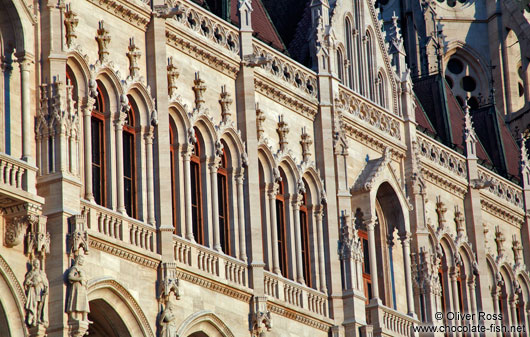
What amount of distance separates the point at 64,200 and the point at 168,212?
165 inches

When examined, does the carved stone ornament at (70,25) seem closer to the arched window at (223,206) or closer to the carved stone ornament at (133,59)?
the carved stone ornament at (133,59)

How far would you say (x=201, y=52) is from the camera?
124ft

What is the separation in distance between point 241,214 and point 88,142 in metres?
5.80

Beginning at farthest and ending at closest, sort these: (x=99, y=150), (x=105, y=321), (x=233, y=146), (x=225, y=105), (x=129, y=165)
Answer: (x=233, y=146), (x=225, y=105), (x=129, y=165), (x=99, y=150), (x=105, y=321)

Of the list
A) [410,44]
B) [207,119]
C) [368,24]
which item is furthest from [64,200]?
[410,44]

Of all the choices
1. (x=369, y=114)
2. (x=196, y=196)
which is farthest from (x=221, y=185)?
(x=369, y=114)

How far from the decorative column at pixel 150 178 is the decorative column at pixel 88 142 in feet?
6.40

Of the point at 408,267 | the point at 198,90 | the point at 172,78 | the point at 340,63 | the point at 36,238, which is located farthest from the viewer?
the point at 408,267

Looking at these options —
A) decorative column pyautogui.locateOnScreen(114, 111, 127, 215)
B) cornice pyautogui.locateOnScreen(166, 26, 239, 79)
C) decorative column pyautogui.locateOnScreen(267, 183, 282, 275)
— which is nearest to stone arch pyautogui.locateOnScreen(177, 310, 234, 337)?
decorative column pyautogui.locateOnScreen(114, 111, 127, 215)

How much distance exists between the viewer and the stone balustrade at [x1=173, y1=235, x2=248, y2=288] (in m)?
35.2

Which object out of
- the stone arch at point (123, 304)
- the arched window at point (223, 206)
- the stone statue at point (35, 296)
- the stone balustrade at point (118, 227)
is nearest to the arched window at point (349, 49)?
the arched window at point (223, 206)

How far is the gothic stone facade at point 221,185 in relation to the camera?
103 ft

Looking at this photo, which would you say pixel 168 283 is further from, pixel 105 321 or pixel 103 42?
pixel 103 42

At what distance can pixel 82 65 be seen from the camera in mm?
33656
